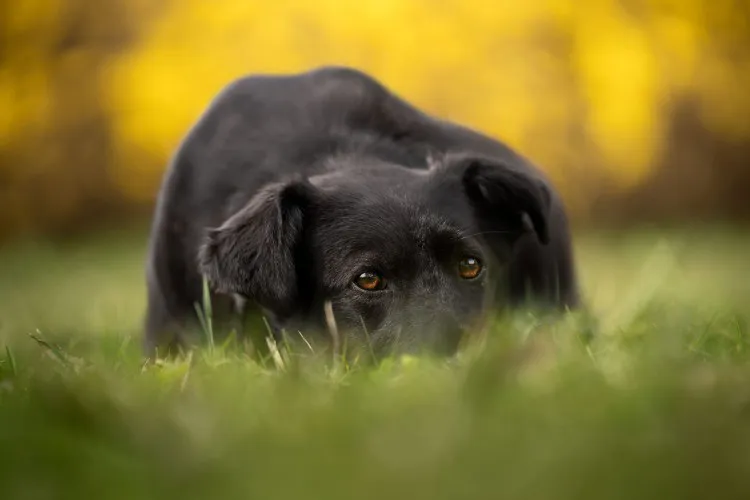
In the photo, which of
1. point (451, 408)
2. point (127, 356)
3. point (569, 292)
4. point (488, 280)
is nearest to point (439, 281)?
point (488, 280)

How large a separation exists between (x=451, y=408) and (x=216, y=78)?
924cm

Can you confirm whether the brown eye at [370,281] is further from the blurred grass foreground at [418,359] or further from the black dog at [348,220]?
the blurred grass foreground at [418,359]

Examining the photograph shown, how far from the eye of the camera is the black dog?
2.71 meters

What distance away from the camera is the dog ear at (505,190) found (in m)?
3.08

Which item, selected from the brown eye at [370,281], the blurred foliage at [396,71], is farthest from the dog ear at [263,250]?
the blurred foliage at [396,71]

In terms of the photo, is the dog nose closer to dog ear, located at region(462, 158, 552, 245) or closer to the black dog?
the black dog

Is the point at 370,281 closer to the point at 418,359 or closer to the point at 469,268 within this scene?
the point at 469,268

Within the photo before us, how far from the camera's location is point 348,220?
2.84m

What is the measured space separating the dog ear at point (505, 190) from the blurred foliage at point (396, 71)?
6.98 m

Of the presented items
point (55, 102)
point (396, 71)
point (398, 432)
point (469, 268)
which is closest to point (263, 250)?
point (469, 268)

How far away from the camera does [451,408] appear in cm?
125

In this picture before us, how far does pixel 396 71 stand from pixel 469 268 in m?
7.90

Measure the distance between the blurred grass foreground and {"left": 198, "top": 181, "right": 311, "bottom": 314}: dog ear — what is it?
0.36m

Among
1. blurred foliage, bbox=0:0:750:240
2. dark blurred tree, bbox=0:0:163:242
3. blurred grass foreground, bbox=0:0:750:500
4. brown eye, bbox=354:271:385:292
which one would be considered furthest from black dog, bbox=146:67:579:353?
dark blurred tree, bbox=0:0:163:242
